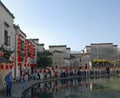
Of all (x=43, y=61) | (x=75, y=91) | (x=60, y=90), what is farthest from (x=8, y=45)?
(x=43, y=61)

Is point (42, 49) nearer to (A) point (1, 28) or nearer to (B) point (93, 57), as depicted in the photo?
(B) point (93, 57)

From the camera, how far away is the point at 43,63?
5981 cm

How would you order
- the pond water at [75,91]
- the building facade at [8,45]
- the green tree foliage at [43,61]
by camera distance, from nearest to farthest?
the pond water at [75,91]
the building facade at [8,45]
the green tree foliage at [43,61]

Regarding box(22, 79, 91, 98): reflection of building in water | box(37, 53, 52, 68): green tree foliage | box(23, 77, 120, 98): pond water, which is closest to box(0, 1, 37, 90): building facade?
box(23, 77, 120, 98): pond water

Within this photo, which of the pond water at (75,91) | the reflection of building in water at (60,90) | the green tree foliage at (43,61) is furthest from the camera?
the green tree foliage at (43,61)

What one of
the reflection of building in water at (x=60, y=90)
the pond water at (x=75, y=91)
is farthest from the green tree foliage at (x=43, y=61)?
the pond water at (x=75, y=91)

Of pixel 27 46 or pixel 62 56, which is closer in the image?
pixel 27 46

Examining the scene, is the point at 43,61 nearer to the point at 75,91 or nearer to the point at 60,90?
the point at 60,90

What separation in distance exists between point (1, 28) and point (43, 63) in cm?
3416

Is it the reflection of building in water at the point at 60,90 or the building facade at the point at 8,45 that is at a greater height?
the building facade at the point at 8,45

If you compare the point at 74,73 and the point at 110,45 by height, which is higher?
the point at 110,45

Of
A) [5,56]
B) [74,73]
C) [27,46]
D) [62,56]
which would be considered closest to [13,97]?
[5,56]

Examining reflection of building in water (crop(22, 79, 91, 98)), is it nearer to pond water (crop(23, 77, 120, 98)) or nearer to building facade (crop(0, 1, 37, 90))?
pond water (crop(23, 77, 120, 98))

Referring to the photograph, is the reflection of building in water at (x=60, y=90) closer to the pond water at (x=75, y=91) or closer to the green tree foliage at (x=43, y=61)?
the pond water at (x=75, y=91)
